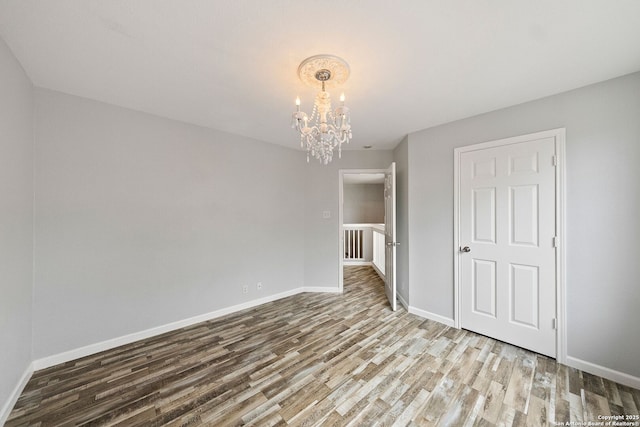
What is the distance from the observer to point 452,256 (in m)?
2.79

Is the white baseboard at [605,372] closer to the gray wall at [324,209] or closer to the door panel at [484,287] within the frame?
the door panel at [484,287]

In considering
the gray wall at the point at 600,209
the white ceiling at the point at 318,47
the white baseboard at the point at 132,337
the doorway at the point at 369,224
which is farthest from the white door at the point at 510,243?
the white baseboard at the point at 132,337

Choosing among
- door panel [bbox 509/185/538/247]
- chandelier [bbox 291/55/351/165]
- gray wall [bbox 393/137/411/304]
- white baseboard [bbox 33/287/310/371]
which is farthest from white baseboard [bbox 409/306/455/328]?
chandelier [bbox 291/55/351/165]

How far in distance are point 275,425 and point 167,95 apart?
9.05 ft

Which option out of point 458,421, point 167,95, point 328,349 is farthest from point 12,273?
point 458,421

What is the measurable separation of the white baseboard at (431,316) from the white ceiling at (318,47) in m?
2.41

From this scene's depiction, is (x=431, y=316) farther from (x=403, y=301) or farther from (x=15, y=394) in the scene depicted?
(x=15, y=394)

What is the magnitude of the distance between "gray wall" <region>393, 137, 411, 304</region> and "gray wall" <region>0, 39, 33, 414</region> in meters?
3.65

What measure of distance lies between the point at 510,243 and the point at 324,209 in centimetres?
251

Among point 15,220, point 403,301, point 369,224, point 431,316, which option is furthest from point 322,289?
point 15,220

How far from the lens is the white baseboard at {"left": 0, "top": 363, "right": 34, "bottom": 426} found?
59.7 inches

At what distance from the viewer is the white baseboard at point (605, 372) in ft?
Result: 5.89

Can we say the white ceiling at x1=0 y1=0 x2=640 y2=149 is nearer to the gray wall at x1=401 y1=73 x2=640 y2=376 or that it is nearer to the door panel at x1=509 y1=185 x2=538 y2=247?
the gray wall at x1=401 y1=73 x2=640 y2=376

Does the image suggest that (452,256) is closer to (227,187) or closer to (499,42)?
(499,42)
